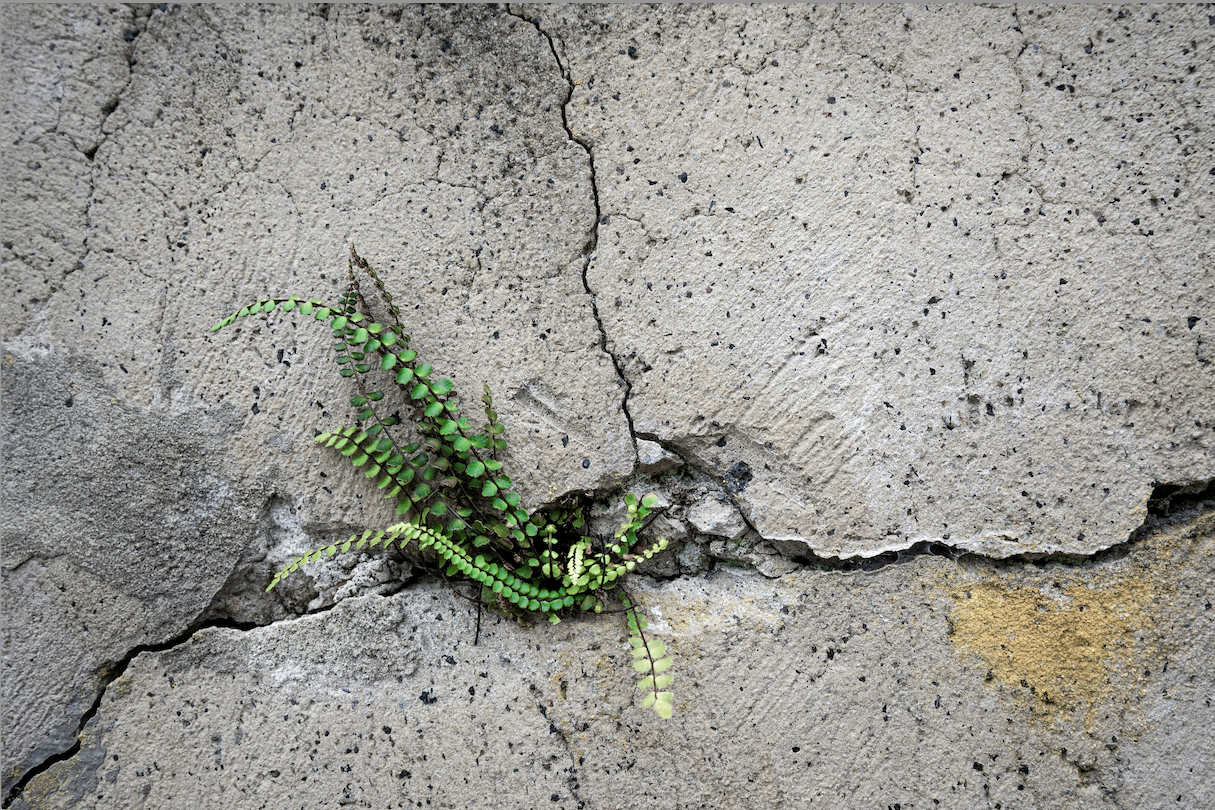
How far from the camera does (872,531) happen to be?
146 cm

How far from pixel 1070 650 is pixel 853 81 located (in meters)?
1.34

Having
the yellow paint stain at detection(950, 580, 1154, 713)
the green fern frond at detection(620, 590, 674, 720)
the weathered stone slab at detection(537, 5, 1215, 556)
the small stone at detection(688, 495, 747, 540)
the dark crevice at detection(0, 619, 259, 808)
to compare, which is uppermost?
the weathered stone slab at detection(537, 5, 1215, 556)

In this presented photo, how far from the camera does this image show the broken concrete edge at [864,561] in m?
1.43

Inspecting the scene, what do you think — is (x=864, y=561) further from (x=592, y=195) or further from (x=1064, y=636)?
(x=592, y=195)

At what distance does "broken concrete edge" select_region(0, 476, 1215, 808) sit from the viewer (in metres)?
1.43

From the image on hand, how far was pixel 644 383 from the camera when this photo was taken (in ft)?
4.89

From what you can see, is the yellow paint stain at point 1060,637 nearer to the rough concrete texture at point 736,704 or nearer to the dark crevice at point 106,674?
the rough concrete texture at point 736,704

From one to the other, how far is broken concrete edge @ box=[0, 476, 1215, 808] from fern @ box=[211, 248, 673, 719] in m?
0.12

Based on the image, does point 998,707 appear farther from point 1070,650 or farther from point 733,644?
point 733,644

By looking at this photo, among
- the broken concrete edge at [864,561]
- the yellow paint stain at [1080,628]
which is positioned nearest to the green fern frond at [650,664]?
the broken concrete edge at [864,561]

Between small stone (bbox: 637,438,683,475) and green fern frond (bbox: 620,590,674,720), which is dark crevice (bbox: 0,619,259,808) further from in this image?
small stone (bbox: 637,438,683,475)

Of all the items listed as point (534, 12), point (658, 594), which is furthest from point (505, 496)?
point (534, 12)

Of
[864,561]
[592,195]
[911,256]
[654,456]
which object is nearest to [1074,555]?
[864,561]

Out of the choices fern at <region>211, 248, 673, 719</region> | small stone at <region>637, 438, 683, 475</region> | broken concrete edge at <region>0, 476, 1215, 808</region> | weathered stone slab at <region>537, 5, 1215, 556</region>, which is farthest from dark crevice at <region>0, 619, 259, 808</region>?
weathered stone slab at <region>537, 5, 1215, 556</region>
